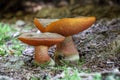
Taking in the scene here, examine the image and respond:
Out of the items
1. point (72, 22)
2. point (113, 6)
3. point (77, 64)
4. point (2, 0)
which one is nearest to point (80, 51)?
point (77, 64)

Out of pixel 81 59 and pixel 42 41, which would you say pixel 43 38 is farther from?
pixel 81 59

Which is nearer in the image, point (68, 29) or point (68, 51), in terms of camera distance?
point (68, 29)

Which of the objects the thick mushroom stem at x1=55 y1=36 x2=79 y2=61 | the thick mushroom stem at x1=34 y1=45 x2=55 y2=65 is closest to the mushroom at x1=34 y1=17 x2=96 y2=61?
the thick mushroom stem at x1=55 y1=36 x2=79 y2=61

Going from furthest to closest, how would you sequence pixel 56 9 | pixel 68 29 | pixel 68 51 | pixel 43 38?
pixel 56 9
pixel 68 51
pixel 68 29
pixel 43 38

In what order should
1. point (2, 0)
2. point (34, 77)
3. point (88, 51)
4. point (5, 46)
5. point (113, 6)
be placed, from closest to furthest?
point (34, 77) < point (88, 51) < point (5, 46) < point (113, 6) < point (2, 0)

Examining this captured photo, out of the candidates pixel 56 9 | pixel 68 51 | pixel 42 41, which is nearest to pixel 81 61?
pixel 68 51

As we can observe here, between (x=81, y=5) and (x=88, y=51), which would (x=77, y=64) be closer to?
(x=88, y=51)

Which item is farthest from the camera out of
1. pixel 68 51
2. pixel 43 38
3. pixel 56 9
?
pixel 56 9
